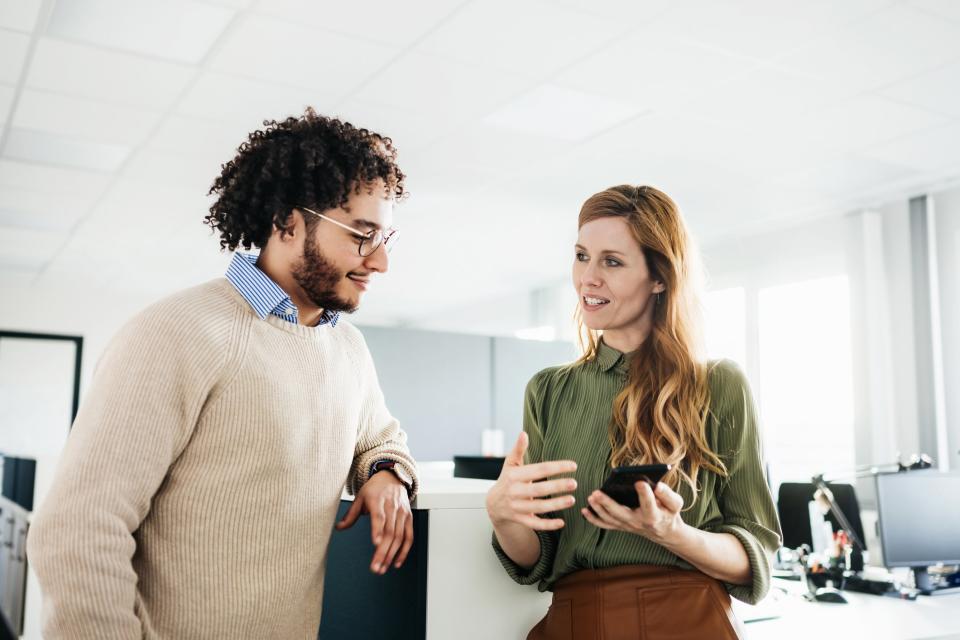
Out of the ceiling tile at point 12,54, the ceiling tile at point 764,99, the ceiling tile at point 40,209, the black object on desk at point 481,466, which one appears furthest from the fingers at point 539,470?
the ceiling tile at point 40,209

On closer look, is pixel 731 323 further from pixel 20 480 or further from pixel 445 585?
pixel 445 585

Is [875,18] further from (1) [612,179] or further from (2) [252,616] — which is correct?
(2) [252,616]

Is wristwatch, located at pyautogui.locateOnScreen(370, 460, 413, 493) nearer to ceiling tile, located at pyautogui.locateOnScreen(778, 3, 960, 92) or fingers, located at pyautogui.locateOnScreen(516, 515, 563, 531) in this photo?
fingers, located at pyautogui.locateOnScreen(516, 515, 563, 531)

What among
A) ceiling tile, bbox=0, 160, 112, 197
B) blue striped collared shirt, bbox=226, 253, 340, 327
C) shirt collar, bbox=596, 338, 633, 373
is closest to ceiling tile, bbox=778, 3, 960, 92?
shirt collar, bbox=596, 338, 633, 373

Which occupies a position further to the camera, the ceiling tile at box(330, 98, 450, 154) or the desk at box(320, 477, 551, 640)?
the ceiling tile at box(330, 98, 450, 154)

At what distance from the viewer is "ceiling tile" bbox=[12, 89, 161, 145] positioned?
12.4 feet

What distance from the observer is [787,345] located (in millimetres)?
5723

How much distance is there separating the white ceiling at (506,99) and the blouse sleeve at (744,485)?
6.21ft

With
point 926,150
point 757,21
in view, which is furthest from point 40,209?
point 926,150

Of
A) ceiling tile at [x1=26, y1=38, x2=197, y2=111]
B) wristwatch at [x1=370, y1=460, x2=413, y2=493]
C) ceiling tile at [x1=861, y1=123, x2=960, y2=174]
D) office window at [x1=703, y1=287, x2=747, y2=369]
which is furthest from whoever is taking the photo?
office window at [x1=703, y1=287, x2=747, y2=369]

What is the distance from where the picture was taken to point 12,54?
3299 millimetres

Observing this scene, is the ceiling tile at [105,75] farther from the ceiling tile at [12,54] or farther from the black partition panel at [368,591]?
the black partition panel at [368,591]

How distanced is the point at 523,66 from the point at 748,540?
2.48 metres

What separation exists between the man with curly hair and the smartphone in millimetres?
349
